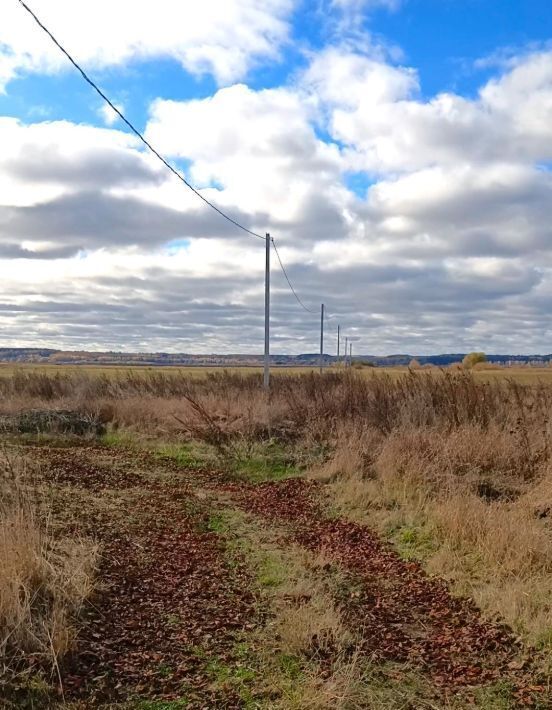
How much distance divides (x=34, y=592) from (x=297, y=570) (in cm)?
246

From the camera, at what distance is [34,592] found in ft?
14.2

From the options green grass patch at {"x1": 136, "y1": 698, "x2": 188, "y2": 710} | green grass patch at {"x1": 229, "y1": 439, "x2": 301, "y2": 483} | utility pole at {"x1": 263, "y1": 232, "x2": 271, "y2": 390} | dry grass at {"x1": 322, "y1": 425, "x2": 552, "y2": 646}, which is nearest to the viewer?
green grass patch at {"x1": 136, "y1": 698, "x2": 188, "y2": 710}

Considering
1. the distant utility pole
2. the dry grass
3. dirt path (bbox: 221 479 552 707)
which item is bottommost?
dirt path (bbox: 221 479 552 707)

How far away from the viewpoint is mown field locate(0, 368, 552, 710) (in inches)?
150

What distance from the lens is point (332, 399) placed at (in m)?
15.2

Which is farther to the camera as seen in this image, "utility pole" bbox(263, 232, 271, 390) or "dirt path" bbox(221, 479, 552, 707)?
"utility pole" bbox(263, 232, 271, 390)

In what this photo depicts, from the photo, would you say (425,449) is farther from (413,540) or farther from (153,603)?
(153,603)

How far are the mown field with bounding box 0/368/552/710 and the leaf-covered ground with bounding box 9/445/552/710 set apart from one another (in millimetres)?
20

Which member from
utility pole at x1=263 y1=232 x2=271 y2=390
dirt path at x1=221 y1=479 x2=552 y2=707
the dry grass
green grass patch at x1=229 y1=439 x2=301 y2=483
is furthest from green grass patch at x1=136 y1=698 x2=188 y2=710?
utility pole at x1=263 y1=232 x2=271 y2=390

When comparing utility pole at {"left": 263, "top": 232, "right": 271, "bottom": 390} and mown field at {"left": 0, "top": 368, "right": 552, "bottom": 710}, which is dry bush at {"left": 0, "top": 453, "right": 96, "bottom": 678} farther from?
utility pole at {"left": 263, "top": 232, "right": 271, "bottom": 390}

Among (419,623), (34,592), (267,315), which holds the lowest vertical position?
(419,623)

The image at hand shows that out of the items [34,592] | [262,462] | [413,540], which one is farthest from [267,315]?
[34,592]

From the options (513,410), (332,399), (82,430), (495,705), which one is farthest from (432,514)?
(82,430)

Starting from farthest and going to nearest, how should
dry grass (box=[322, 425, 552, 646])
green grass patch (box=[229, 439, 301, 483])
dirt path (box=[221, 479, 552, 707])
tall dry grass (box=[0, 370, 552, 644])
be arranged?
green grass patch (box=[229, 439, 301, 483]) → tall dry grass (box=[0, 370, 552, 644]) → dry grass (box=[322, 425, 552, 646]) → dirt path (box=[221, 479, 552, 707])
